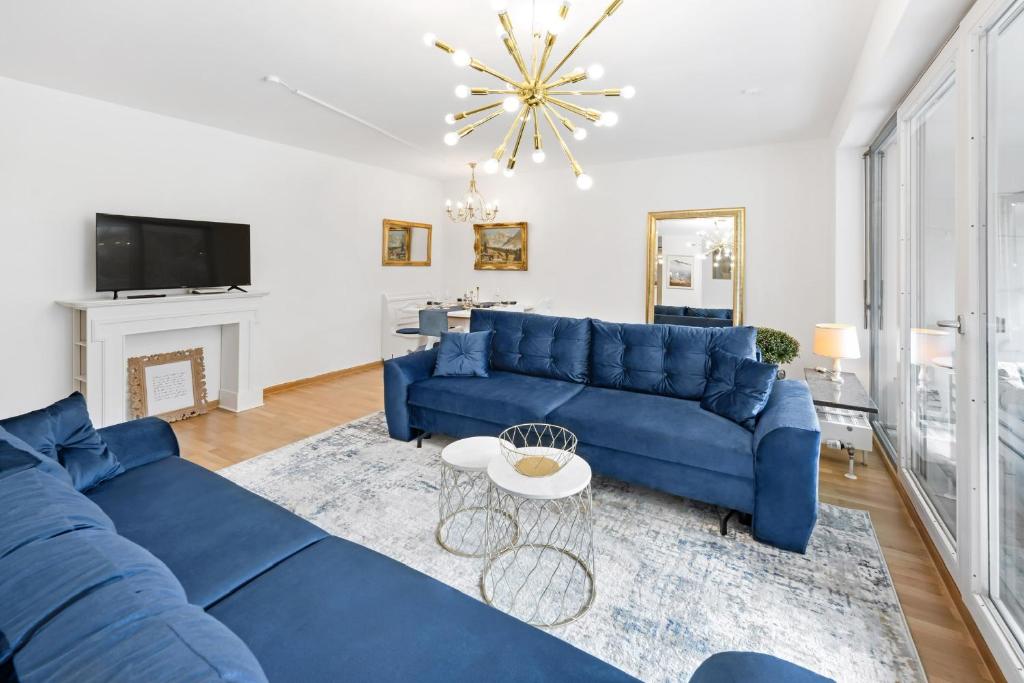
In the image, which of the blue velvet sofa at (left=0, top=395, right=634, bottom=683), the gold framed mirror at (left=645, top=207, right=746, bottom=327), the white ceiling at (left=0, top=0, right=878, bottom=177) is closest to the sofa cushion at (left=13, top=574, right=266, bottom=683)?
the blue velvet sofa at (left=0, top=395, right=634, bottom=683)

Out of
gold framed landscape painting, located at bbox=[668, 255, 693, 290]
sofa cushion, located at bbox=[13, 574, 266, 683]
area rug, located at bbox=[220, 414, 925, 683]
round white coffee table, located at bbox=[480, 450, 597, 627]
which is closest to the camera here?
sofa cushion, located at bbox=[13, 574, 266, 683]

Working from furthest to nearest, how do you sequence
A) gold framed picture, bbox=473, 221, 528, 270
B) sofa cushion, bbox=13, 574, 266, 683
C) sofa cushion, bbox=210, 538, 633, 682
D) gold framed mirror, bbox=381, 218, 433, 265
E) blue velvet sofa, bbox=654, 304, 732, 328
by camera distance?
gold framed picture, bbox=473, 221, 528, 270 → gold framed mirror, bbox=381, 218, 433, 265 → blue velvet sofa, bbox=654, 304, 732, 328 → sofa cushion, bbox=210, 538, 633, 682 → sofa cushion, bbox=13, 574, 266, 683

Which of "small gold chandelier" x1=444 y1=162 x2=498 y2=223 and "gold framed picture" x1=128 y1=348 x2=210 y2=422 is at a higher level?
"small gold chandelier" x1=444 y1=162 x2=498 y2=223

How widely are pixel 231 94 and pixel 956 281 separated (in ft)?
15.0

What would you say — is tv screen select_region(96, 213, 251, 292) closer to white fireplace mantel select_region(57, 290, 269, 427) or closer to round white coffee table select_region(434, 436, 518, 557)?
white fireplace mantel select_region(57, 290, 269, 427)

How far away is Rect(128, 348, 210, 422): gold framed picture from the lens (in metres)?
4.06

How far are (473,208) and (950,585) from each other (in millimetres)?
5942

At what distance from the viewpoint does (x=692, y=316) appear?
555 cm

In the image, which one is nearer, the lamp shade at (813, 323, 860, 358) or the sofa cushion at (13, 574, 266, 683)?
the sofa cushion at (13, 574, 266, 683)

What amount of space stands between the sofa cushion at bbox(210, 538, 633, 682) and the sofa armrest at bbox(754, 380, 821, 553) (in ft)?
5.07

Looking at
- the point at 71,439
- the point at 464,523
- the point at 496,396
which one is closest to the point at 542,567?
the point at 464,523

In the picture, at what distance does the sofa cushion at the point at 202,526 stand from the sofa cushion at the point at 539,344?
7.28 feet

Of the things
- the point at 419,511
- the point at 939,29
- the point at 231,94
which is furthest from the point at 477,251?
the point at 939,29

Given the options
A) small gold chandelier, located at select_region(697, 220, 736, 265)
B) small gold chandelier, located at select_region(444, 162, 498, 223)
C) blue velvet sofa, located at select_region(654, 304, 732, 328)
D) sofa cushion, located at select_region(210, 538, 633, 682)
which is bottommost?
sofa cushion, located at select_region(210, 538, 633, 682)
